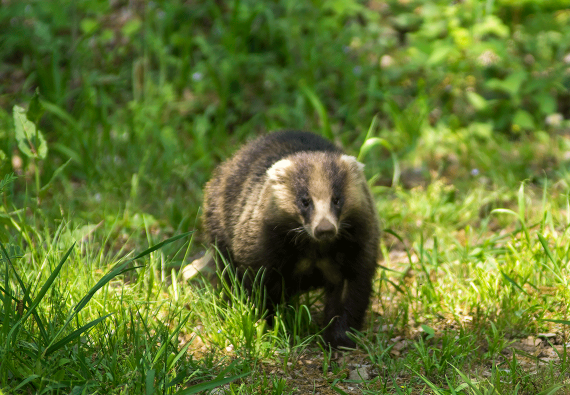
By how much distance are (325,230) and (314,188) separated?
35 cm

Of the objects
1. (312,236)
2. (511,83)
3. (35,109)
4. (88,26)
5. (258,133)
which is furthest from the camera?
(88,26)

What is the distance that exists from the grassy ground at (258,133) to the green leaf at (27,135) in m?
0.02

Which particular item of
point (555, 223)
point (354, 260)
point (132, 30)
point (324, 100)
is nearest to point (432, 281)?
point (354, 260)

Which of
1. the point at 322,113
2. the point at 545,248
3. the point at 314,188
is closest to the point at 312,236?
the point at 314,188

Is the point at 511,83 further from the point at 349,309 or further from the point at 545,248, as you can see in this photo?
the point at 349,309

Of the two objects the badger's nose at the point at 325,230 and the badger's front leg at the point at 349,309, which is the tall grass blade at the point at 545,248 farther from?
the badger's nose at the point at 325,230

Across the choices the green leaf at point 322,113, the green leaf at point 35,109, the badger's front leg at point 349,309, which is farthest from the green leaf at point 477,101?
the green leaf at point 35,109

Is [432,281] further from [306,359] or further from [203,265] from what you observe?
[203,265]

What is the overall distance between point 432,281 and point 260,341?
1.47 m

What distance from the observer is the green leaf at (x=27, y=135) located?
4.48 metres

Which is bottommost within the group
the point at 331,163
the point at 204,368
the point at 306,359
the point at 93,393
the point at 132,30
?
the point at 306,359

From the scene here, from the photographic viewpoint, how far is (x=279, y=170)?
4.03 metres

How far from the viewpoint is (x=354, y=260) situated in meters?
4.04

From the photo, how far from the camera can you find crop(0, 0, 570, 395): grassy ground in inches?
130
